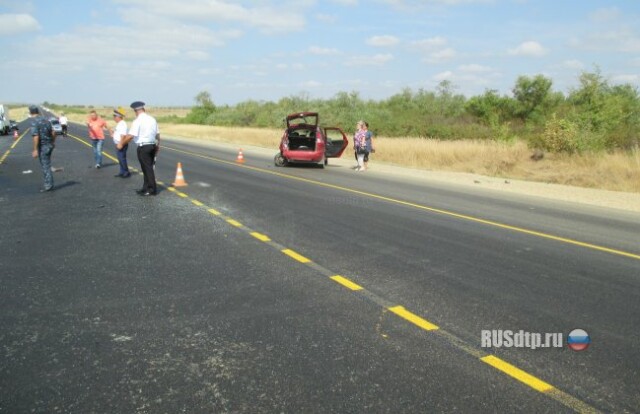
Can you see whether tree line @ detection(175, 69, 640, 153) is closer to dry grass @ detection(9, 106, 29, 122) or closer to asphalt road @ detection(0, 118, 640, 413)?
asphalt road @ detection(0, 118, 640, 413)

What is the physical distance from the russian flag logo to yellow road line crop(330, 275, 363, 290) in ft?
6.58

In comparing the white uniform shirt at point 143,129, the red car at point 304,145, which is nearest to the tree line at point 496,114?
the red car at point 304,145

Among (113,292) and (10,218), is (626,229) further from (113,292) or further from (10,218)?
(10,218)

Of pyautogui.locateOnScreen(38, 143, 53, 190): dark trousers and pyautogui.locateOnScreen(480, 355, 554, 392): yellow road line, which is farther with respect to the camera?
pyautogui.locateOnScreen(38, 143, 53, 190): dark trousers

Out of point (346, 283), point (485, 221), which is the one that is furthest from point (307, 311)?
point (485, 221)

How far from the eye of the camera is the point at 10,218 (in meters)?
8.71

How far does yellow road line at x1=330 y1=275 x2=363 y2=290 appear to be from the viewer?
518 centimetres

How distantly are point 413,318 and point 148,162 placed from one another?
331 inches

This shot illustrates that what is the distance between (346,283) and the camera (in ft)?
17.4

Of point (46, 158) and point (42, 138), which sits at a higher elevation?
point (42, 138)

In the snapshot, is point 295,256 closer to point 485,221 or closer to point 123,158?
point 485,221

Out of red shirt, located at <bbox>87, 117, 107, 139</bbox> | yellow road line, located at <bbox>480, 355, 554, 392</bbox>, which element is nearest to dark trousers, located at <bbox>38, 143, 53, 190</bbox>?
red shirt, located at <bbox>87, 117, 107, 139</bbox>

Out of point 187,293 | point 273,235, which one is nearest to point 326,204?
point 273,235

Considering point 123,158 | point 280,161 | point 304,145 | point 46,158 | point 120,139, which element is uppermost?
point 120,139
